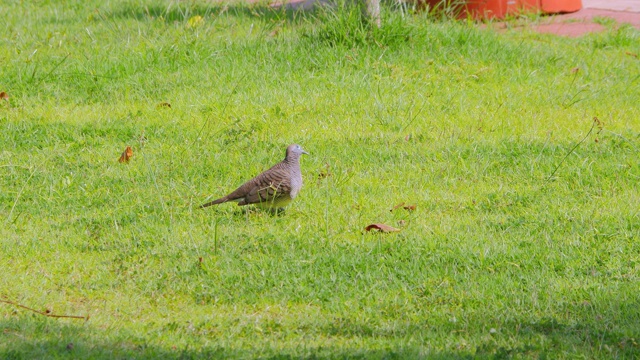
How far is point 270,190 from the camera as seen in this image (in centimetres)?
577

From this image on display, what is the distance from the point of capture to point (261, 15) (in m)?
10.8

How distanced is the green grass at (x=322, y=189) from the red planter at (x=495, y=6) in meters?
0.68

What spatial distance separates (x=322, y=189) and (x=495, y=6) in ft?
16.8

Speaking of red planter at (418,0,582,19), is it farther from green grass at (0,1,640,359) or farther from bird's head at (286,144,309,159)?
bird's head at (286,144,309,159)

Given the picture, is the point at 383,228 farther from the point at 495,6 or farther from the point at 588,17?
the point at 588,17

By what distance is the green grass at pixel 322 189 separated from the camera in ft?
14.8

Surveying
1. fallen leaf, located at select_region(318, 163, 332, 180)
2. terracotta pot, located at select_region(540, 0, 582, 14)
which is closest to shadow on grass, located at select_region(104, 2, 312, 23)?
terracotta pot, located at select_region(540, 0, 582, 14)

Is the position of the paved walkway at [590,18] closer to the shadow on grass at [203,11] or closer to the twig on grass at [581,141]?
the shadow on grass at [203,11]

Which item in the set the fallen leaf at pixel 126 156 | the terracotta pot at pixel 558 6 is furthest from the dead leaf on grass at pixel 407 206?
the terracotta pot at pixel 558 6

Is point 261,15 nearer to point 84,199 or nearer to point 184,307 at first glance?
point 84,199

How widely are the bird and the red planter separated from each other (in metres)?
4.95

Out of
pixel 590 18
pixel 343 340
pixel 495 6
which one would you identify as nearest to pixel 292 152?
pixel 343 340

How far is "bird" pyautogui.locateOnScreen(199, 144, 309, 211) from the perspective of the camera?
5797mm

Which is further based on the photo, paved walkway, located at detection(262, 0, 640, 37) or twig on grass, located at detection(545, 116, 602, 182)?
paved walkway, located at detection(262, 0, 640, 37)
